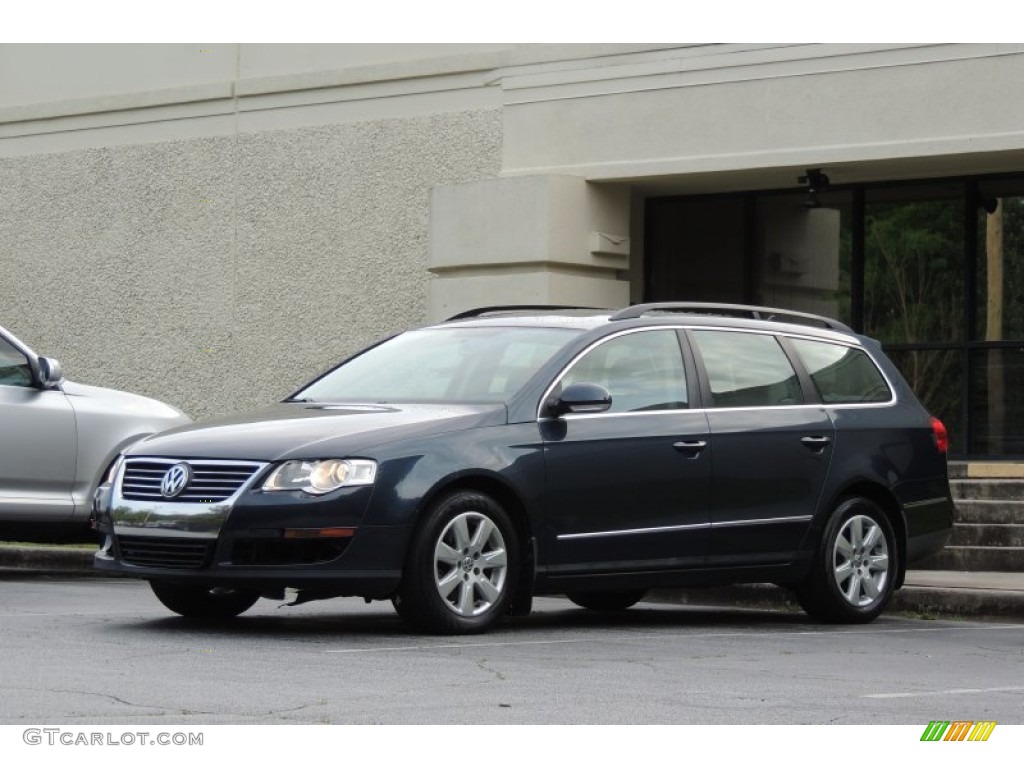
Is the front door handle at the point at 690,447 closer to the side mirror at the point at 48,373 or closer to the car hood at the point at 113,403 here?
the car hood at the point at 113,403

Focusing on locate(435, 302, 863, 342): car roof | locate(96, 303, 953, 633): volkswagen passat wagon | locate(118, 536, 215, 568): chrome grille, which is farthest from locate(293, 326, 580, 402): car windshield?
locate(118, 536, 215, 568): chrome grille

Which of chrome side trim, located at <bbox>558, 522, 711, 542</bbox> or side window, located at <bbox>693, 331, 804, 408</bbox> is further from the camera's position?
side window, located at <bbox>693, 331, 804, 408</bbox>

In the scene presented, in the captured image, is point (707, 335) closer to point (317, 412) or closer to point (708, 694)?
point (317, 412)

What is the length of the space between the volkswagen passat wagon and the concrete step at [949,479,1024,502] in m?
4.05

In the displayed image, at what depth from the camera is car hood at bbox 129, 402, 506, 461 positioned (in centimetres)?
910

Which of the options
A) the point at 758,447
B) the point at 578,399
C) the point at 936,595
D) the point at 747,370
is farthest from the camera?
the point at 936,595

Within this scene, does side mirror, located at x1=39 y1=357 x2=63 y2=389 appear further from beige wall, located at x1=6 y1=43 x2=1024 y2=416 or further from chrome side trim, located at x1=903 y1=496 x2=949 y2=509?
chrome side trim, located at x1=903 y1=496 x2=949 y2=509

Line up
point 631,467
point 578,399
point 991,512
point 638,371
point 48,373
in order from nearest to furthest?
1. point 578,399
2. point 631,467
3. point 638,371
4. point 48,373
5. point 991,512

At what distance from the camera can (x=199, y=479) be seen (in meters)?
9.16

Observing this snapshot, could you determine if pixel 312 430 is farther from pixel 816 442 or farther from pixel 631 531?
pixel 816 442

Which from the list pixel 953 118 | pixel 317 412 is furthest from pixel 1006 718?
pixel 953 118

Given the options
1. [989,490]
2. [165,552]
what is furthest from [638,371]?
[989,490]

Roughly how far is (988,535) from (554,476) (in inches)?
226
